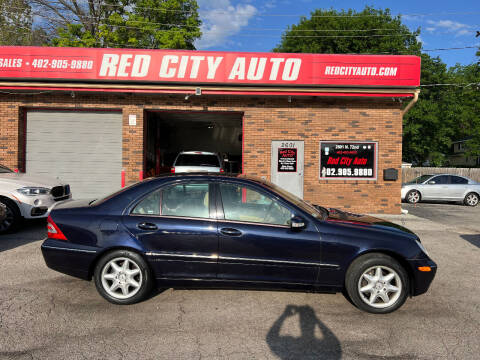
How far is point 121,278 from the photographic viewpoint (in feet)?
12.2

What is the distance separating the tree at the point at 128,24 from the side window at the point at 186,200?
988 inches

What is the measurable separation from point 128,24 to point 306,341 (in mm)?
28887

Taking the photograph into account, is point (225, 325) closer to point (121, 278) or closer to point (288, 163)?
point (121, 278)

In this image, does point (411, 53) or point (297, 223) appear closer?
point (297, 223)

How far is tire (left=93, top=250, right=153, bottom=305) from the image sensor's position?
3713mm

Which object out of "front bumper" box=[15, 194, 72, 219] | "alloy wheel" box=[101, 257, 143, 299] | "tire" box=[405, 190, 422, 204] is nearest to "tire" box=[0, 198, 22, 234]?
"front bumper" box=[15, 194, 72, 219]

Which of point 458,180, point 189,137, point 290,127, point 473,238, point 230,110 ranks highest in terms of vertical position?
point 230,110

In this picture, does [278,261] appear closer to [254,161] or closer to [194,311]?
[194,311]

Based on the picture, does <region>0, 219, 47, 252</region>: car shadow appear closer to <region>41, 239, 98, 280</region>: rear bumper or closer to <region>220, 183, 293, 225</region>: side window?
Answer: <region>41, 239, 98, 280</region>: rear bumper

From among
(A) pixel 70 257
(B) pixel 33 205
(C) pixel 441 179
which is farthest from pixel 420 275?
(C) pixel 441 179

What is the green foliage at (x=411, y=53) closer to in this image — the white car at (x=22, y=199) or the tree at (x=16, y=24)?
the tree at (x=16, y=24)

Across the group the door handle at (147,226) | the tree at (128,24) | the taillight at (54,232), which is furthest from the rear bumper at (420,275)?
the tree at (128,24)

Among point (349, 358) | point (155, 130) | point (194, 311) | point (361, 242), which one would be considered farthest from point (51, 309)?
point (155, 130)

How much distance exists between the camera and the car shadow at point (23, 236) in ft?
20.8
